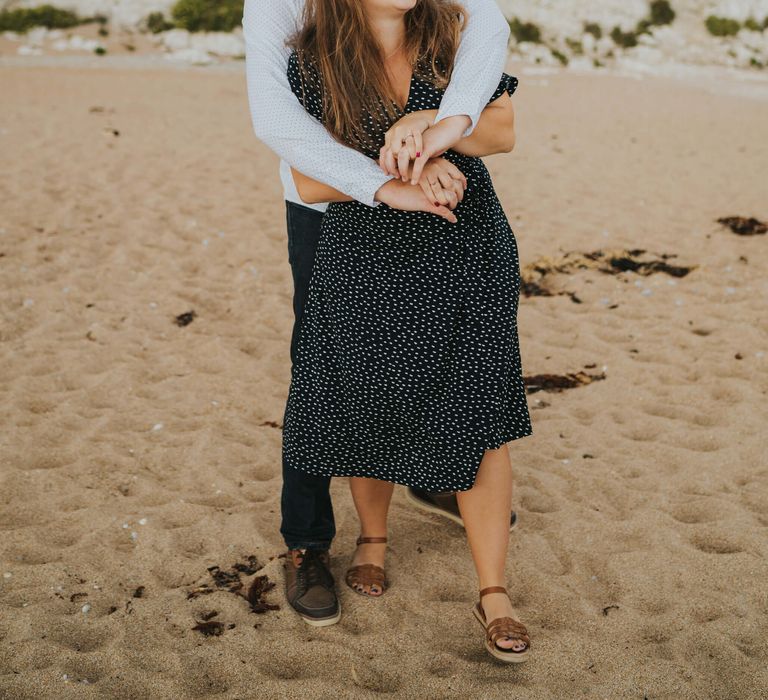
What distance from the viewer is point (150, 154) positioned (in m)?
7.05

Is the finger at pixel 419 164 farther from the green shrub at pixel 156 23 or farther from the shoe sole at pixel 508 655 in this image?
the green shrub at pixel 156 23

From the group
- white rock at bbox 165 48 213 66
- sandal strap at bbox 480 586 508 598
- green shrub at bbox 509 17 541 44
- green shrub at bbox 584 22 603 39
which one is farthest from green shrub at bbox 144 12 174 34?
sandal strap at bbox 480 586 508 598

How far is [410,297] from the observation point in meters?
2.04

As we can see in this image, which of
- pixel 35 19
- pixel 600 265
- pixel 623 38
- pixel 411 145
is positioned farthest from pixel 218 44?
pixel 411 145

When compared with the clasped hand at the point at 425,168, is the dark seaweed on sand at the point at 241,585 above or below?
below

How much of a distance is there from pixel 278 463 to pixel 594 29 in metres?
17.3

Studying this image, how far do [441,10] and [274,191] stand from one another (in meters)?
4.50

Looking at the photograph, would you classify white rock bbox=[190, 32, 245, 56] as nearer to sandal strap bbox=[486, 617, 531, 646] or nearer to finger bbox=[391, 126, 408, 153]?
Result: finger bbox=[391, 126, 408, 153]

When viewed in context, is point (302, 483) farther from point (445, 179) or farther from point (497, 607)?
point (445, 179)

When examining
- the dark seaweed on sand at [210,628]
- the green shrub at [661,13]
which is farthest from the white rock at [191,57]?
the dark seaweed on sand at [210,628]

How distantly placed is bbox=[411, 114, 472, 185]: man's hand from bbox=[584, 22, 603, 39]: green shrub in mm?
17586

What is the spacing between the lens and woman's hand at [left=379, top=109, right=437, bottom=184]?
1855mm

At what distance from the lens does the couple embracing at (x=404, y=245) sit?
6.29 ft

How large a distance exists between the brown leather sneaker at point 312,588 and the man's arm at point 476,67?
1432 millimetres
